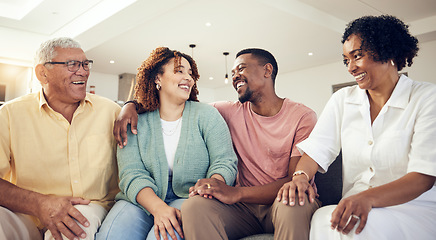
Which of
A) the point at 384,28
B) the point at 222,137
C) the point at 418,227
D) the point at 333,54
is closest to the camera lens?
the point at 418,227

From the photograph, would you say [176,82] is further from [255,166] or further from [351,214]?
[351,214]

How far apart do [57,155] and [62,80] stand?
38cm

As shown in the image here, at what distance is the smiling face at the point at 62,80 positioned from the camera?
63.4 inches

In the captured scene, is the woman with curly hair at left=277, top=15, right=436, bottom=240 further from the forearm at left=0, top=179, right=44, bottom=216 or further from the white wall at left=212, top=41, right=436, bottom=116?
the white wall at left=212, top=41, right=436, bottom=116

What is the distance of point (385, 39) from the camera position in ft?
4.41

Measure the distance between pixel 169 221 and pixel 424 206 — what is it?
96 centimetres

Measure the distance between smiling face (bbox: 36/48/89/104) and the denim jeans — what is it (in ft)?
1.93

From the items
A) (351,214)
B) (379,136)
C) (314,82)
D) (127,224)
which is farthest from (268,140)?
(314,82)

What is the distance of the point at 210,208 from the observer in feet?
4.14

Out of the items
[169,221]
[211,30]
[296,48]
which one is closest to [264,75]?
[169,221]

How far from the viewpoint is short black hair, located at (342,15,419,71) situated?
1341 millimetres

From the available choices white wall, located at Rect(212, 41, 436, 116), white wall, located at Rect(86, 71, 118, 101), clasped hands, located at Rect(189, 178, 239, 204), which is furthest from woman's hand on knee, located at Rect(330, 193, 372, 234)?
white wall, located at Rect(86, 71, 118, 101)

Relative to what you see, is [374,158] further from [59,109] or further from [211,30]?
[211,30]

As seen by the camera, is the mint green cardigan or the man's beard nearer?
the mint green cardigan
